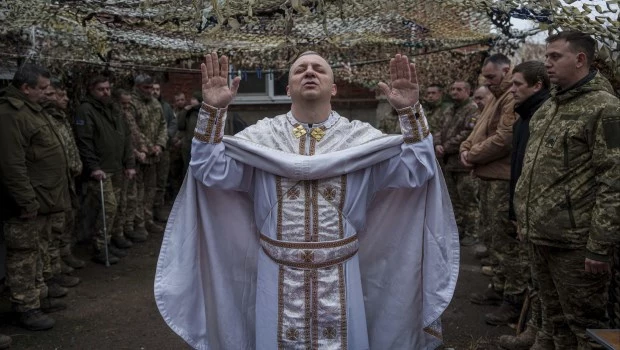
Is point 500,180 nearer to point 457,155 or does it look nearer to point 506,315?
point 506,315

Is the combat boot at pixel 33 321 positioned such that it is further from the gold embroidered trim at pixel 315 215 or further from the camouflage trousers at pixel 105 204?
the gold embroidered trim at pixel 315 215

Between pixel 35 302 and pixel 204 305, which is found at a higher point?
pixel 204 305

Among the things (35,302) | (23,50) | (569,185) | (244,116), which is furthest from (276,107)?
(569,185)

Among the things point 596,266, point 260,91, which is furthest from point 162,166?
point 596,266

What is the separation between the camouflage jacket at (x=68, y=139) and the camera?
5625 millimetres

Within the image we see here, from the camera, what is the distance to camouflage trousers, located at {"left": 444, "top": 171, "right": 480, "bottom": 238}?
717 centimetres

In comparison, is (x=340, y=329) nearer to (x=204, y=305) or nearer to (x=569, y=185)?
(x=204, y=305)

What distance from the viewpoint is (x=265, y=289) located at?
283 centimetres

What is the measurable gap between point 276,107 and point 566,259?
9493 millimetres

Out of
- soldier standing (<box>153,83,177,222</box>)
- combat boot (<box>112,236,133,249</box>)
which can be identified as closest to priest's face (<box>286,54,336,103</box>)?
combat boot (<box>112,236,133,249</box>)

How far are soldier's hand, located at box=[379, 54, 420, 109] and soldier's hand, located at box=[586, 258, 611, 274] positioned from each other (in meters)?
1.27

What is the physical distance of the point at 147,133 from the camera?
7934mm

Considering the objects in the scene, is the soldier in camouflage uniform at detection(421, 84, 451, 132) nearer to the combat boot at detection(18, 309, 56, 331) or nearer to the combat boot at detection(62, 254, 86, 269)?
the combat boot at detection(62, 254, 86, 269)

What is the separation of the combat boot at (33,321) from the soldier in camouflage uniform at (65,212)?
605 mm
